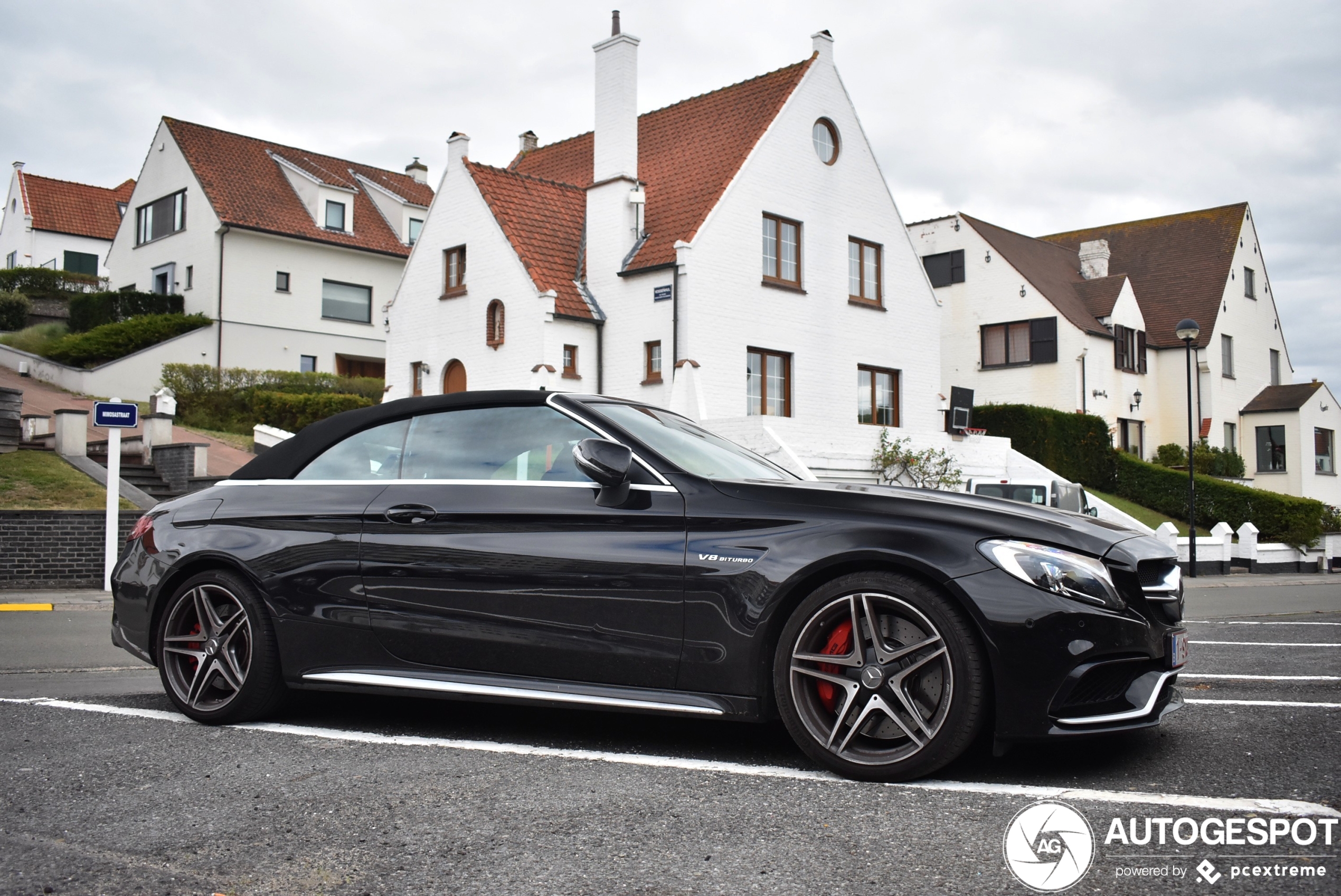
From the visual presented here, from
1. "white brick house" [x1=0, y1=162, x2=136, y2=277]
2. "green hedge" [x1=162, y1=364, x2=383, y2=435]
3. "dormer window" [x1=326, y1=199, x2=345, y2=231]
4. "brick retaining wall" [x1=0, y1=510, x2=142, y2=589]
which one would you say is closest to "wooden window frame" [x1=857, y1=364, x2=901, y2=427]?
"green hedge" [x1=162, y1=364, x2=383, y2=435]

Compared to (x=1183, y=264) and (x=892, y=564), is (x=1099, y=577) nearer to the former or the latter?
(x=892, y=564)

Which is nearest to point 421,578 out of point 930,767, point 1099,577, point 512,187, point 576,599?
point 576,599

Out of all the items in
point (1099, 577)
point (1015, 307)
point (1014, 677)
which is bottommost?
point (1014, 677)

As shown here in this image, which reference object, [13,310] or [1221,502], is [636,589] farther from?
[13,310]

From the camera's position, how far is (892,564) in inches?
163

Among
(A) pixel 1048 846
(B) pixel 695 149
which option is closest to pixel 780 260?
(B) pixel 695 149

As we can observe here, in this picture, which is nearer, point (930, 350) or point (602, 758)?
point (602, 758)

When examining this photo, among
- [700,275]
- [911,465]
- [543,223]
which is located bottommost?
[911,465]

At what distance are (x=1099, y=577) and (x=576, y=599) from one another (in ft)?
6.45

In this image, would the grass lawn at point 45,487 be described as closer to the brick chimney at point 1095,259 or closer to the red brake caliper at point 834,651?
the red brake caliper at point 834,651

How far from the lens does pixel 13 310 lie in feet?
127

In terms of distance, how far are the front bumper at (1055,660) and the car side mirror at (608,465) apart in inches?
53.0

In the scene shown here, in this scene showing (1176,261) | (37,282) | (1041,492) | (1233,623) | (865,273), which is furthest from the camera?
(1176,261)

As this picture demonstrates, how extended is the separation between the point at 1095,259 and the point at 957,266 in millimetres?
6429
